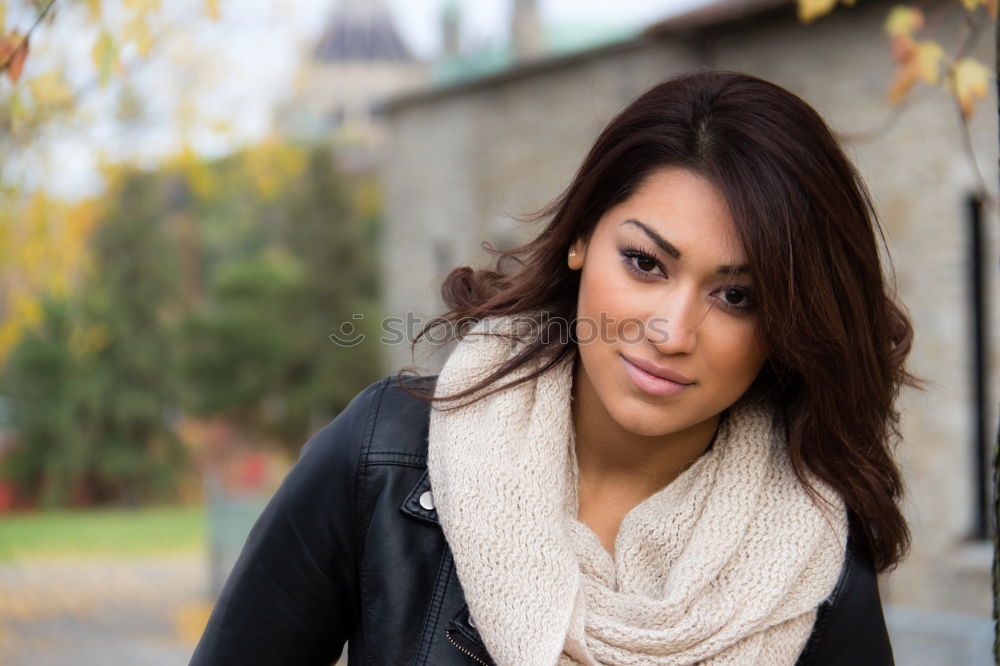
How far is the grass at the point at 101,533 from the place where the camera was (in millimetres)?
14922

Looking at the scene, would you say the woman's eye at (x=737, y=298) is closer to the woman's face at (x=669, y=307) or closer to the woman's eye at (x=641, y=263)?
the woman's face at (x=669, y=307)

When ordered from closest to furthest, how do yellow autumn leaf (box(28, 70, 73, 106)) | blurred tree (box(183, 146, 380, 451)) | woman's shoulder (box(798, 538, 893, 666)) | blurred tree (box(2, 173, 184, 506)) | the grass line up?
woman's shoulder (box(798, 538, 893, 666)) → yellow autumn leaf (box(28, 70, 73, 106)) → the grass → blurred tree (box(2, 173, 184, 506)) → blurred tree (box(183, 146, 380, 451))

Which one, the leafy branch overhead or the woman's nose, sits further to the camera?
the leafy branch overhead

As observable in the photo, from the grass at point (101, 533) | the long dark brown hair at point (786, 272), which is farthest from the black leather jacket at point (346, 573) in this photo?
the grass at point (101, 533)

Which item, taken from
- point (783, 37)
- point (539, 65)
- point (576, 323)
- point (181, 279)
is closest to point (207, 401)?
point (181, 279)

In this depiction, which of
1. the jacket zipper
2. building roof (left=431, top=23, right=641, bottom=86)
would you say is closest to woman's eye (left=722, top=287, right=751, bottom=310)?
the jacket zipper

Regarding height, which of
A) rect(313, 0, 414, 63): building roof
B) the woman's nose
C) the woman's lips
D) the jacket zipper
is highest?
rect(313, 0, 414, 63): building roof

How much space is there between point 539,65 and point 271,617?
10876 millimetres

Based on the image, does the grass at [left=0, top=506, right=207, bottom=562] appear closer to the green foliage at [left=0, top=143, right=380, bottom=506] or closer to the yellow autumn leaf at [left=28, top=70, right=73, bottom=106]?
the green foliage at [left=0, top=143, right=380, bottom=506]

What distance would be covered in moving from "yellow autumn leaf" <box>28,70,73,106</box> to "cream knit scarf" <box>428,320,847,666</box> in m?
3.20

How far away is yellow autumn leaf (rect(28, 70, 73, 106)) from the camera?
487 centimetres

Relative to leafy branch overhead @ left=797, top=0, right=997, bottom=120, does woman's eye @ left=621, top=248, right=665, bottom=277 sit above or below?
below

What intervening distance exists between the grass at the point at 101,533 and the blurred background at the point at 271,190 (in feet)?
0.36

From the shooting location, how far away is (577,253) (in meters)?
2.23
